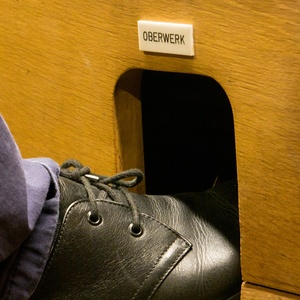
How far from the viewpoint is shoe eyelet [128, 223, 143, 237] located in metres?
0.66

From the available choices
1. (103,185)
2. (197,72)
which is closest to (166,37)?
(197,72)

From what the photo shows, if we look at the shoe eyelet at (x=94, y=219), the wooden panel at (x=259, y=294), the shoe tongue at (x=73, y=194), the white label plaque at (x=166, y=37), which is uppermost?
the white label plaque at (x=166, y=37)

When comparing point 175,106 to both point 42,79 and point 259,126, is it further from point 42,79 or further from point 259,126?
point 259,126

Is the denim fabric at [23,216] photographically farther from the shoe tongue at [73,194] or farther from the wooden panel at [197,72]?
the wooden panel at [197,72]

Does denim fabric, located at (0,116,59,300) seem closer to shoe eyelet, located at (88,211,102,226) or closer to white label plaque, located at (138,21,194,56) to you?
shoe eyelet, located at (88,211,102,226)

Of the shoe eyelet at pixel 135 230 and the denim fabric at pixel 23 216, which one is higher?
the denim fabric at pixel 23 216

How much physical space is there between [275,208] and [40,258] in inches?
7.7

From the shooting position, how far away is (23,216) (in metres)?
0.58

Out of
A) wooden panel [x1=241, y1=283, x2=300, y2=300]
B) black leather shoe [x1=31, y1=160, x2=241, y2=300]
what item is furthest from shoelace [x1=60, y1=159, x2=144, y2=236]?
wooden panel [x1=241, y1=283, x2=300, y2=300]

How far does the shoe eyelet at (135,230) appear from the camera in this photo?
661mm

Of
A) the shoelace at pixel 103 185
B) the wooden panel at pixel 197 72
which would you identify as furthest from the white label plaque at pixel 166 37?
the shoelace at pixel 103 185

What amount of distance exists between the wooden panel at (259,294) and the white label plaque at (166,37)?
21 centimetres

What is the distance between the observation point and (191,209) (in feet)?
2.35

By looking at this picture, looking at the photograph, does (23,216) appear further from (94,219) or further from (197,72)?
(197,72)
